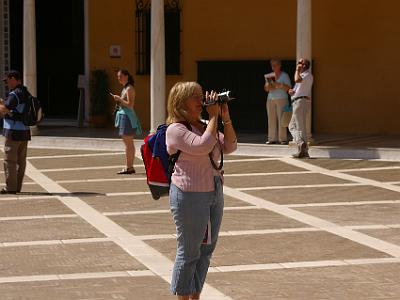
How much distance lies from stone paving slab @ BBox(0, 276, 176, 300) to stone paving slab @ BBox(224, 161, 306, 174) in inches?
320

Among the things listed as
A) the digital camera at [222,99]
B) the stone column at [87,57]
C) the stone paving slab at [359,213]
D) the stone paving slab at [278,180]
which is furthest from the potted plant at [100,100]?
the digital camera at [222,99]

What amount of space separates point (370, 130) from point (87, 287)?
47.6 ft

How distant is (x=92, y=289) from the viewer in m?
8.20

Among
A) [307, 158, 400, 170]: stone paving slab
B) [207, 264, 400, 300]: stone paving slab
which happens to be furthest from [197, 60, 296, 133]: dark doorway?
[207, 264, 400, 300]: stone paving slab

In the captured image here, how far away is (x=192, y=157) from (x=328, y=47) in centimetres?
1565

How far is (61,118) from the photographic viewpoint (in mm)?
26703

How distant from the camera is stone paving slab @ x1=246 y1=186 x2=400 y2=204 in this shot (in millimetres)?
13344

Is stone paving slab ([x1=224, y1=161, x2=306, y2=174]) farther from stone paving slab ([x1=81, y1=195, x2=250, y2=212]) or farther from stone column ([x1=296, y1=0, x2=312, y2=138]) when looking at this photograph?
stone paving slab ([x1=81, y1=195, x2=250, y2=212])

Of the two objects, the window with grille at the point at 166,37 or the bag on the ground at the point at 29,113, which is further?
the window with grille at the point at 166,37

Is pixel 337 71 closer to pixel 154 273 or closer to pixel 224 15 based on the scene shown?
pixel 224 15

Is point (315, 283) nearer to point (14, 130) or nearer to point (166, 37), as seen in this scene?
point (14, 130)

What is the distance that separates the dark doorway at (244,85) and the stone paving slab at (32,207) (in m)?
10.1

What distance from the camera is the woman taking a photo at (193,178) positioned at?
7.02 m

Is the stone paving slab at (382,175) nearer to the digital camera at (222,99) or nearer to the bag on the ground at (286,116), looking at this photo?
the bag on the ground at (286,116)
